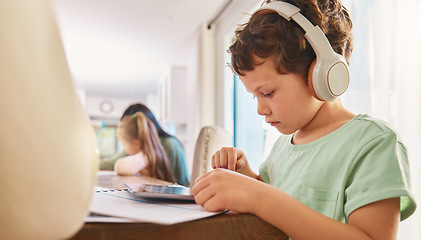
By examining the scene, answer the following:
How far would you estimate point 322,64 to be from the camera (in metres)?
0.67

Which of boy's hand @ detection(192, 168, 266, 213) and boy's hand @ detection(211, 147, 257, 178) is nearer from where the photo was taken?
boy's hand @ detection(192, 168, 266, 213)

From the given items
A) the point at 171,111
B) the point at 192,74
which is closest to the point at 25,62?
the point at 192,74

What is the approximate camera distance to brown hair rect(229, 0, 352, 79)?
706 millimetres

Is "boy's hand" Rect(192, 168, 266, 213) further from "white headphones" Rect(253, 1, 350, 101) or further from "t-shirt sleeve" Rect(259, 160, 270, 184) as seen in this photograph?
"t-shirt sleeve" Rect(259, 160, 270, 184)

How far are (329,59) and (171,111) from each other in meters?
4.24

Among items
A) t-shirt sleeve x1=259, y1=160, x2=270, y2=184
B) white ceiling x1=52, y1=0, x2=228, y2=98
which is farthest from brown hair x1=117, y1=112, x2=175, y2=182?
t-shirt sleeve x1=259, y1=160, x2=270, y2=184

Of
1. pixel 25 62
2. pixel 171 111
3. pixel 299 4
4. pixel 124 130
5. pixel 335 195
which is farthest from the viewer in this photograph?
pixel 171 111

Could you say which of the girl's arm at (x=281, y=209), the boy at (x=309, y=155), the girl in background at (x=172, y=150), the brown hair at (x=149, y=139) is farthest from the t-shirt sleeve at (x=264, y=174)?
the girl in background at (x=172, y=150)

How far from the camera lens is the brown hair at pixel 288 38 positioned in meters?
0.71

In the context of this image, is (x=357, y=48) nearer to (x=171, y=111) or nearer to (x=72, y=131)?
(x=72, y=131)

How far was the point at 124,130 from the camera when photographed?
233cm

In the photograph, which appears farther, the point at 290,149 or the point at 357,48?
the point at 357,48

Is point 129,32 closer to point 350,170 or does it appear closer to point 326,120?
point 326,120

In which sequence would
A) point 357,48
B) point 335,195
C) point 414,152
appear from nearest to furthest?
point 335,195 < point 414,152 < point 357,48
